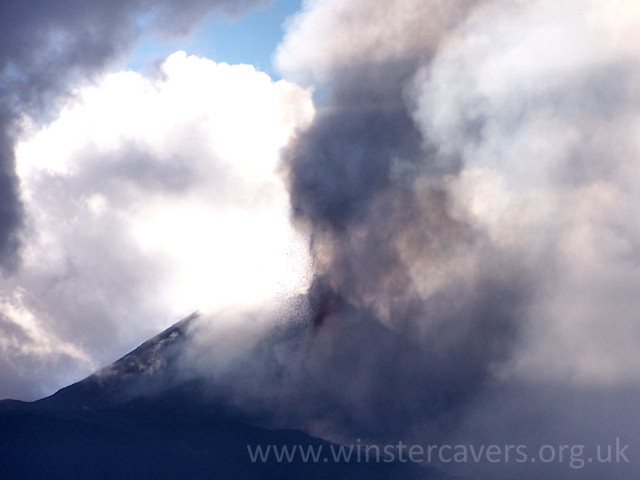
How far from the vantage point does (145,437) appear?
3260 inches

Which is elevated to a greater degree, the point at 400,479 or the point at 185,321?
the point at 185,321

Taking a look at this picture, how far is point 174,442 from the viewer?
3278 inches

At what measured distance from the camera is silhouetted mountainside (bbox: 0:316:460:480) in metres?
75.6

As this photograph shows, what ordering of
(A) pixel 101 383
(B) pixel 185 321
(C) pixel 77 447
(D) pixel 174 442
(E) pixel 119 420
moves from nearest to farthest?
(C) pixel 77 447 → (D) pixel 174 442 → (E) pixel 119 420 → (A) pixel 101 383 → (B) pixel 185 321

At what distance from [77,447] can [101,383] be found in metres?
24.9

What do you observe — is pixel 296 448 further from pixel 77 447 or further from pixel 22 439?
pixel 22 439

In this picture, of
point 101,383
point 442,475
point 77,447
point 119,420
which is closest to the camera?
point 77,447

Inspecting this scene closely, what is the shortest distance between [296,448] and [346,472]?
843 centimetres

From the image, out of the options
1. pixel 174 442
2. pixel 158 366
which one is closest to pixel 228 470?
pixel 174 442

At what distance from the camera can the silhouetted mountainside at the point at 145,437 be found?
75.6 meters

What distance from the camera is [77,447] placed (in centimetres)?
7769

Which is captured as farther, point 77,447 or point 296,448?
point 296,448

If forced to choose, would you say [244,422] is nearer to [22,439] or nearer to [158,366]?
[158,366]

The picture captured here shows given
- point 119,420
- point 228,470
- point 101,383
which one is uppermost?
point 101,383
